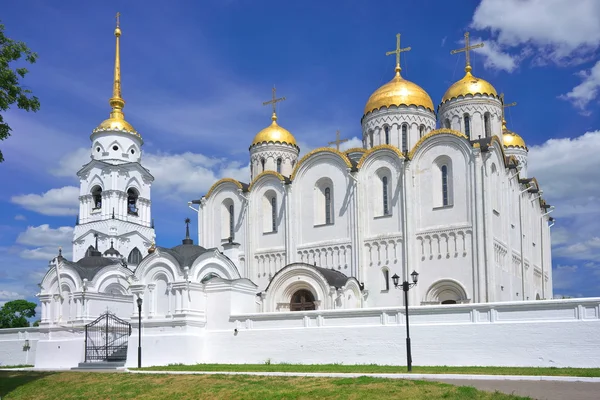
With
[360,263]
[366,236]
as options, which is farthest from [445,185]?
[360,263]

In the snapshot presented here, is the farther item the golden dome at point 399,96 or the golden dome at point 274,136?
the golden dome at point 274,136

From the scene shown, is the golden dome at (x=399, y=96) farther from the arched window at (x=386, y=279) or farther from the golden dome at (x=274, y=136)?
the arched window at (x=386, y=279)

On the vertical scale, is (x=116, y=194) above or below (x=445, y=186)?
above

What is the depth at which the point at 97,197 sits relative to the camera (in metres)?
53.2

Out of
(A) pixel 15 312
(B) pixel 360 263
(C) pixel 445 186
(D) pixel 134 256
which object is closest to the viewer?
(C) pixel 445 186

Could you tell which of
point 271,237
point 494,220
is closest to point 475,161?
point 494,220

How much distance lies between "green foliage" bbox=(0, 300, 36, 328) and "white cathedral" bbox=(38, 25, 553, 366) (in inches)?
921

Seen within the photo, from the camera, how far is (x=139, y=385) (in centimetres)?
2195

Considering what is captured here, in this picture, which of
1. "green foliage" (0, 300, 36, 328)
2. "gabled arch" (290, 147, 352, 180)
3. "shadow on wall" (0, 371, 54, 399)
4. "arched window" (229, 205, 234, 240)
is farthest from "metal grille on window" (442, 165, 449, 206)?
"green foliage" (0, 300, 36, 328)

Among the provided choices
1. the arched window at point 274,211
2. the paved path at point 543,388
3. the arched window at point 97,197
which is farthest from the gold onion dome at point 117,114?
the paved path at point 543,388

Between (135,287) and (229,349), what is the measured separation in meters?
5.47

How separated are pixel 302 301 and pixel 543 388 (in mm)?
18783

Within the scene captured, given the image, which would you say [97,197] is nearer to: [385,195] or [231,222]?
[231,222]

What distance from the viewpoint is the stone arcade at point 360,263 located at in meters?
26.0
